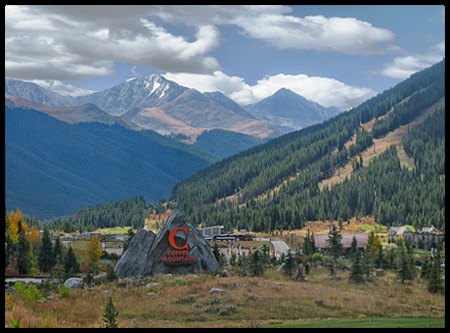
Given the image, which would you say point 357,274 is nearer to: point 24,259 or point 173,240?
point 173,240

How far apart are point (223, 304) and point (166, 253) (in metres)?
26.5

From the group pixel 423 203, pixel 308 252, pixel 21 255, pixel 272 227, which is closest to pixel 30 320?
pixel 21 255

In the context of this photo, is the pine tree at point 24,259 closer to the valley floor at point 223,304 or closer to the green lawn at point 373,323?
the valley floor at point 223,304

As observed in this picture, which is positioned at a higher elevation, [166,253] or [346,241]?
[166,253]

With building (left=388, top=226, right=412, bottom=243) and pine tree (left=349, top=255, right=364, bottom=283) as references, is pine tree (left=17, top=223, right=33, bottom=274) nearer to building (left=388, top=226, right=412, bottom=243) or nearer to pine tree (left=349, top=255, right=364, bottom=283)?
pine tree (left=349, top=255, right=364, bottom=283)

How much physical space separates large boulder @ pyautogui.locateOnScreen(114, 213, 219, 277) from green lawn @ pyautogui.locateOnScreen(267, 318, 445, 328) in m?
33.2

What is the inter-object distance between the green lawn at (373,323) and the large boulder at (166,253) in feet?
109

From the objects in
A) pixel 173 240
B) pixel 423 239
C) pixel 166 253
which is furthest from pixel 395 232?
pixel 166 253

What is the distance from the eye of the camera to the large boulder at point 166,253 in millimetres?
68938

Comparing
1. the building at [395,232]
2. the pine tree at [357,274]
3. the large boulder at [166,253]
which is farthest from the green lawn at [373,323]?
the building at [395,232]

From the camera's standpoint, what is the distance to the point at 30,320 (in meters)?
32.6

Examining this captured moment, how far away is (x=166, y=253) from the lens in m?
69.4

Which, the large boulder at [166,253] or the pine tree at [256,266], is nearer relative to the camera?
the pine tree at [256,266]
